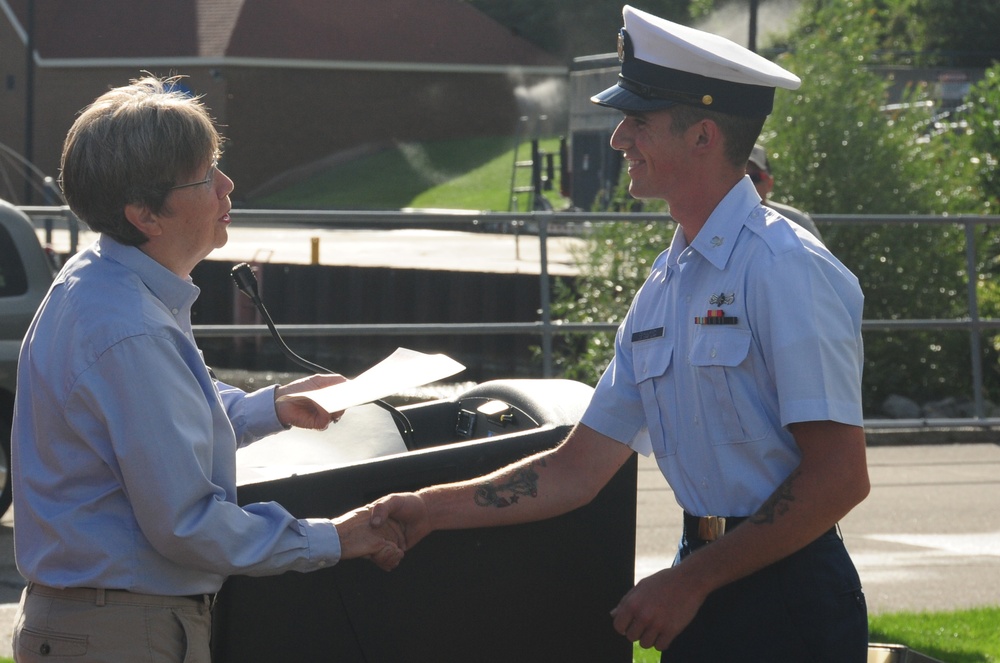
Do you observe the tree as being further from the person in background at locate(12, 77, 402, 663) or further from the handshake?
the person in background at locate(12, 77, 402, 663)

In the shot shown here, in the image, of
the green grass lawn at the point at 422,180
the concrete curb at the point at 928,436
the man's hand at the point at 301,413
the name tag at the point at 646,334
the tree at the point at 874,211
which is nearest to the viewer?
the name tag at the point at 646,334

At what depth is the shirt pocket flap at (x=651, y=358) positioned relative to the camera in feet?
8.22

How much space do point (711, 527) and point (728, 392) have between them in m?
0.27

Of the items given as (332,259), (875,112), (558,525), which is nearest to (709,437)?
(558,525)

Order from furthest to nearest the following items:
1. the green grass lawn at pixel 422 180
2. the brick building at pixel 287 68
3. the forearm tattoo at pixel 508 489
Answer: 1. the brick building at pixel 287 68
2. the green grass lawn at pixel 422 180
3. the forearm tattoo at pixel 508 489

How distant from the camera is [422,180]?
144ft

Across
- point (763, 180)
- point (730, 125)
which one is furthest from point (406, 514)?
point (763, 180)

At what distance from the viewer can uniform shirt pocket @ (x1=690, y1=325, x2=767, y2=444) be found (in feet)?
7.69

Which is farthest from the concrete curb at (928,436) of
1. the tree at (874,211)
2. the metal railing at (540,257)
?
the tree at (874,211)

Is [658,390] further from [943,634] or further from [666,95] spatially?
[943,634]

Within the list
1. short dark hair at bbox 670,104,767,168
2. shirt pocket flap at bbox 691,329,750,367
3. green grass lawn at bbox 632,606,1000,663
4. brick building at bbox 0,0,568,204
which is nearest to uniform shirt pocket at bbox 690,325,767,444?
shirt pocket flap at bbox 691,329,750,367

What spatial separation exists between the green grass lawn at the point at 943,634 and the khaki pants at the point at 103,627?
263 centimetres

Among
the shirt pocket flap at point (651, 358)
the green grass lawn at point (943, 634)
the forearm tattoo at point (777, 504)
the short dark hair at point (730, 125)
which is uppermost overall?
the short dark hair at point (730, 125)

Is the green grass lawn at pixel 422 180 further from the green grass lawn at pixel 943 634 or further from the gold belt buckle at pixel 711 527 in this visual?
the gold belt buckle at pixel 711 527
